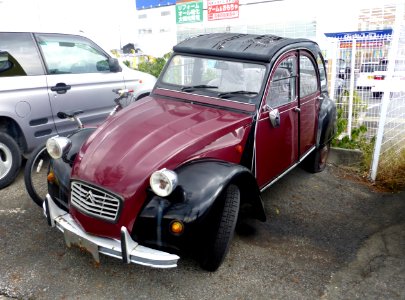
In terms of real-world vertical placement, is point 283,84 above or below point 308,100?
above

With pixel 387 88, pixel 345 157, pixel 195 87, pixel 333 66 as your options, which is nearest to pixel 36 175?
pixel 195 87

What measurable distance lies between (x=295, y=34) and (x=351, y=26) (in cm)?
143

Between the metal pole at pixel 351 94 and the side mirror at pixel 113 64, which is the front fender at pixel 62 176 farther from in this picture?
the metal pole at pixel 351 94

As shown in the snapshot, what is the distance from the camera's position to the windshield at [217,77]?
365 cm

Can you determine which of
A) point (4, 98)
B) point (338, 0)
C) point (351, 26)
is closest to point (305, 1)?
point (338, 0)

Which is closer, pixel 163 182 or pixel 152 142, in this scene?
pixel 163 182

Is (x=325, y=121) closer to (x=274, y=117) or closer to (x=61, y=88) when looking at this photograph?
(x=274, y=117)

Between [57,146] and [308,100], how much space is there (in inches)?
114

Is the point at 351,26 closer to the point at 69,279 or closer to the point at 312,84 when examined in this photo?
the point at 312,84

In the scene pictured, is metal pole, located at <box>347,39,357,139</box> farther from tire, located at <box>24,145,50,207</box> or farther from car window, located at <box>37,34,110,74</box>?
tire, located at <box>24,145,50,207</box>

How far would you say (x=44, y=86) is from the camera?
15.4 ft

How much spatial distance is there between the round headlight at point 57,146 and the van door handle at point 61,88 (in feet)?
5.90

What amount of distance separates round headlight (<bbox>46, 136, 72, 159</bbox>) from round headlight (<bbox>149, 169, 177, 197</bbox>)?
1.09 m

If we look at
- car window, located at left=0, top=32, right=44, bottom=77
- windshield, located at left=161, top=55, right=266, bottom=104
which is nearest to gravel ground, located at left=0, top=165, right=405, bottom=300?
windshield, located at left=161, top=55, right=266, bottom=104
